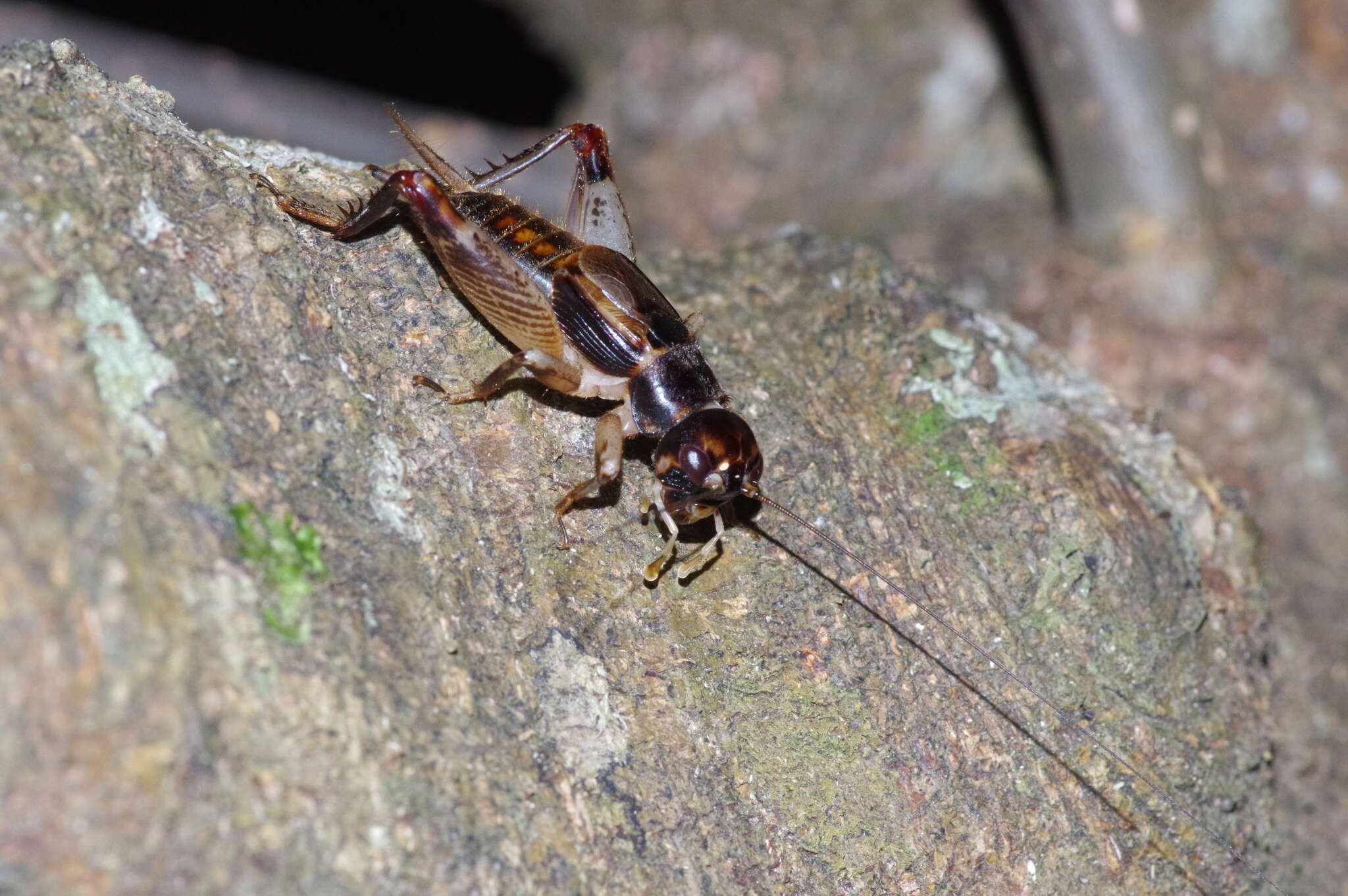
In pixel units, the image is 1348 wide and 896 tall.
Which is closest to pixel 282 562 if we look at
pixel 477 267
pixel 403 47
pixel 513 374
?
pixel 513 374

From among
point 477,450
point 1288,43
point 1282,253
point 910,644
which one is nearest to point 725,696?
point 910,644

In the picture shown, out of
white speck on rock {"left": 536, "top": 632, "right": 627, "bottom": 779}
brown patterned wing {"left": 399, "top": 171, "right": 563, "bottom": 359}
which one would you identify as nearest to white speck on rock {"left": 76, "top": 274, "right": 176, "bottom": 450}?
brown patterned wing {"left": 399, "top": 171, "right": 563, "bottom": 359}

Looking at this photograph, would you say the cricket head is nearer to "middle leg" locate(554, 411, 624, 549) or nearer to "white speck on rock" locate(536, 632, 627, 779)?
"middle leg" locate(554, 411, 624, 549)

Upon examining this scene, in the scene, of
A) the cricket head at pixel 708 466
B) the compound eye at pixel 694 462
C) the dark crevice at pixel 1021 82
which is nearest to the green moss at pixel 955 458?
the cricket head at pixel 708 466

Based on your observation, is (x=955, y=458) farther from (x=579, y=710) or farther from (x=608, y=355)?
(x=579, y=710)

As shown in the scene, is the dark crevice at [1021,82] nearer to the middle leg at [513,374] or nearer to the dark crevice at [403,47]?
the dark crevice at [403,47]

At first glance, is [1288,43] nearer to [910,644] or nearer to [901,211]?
[901,211]
